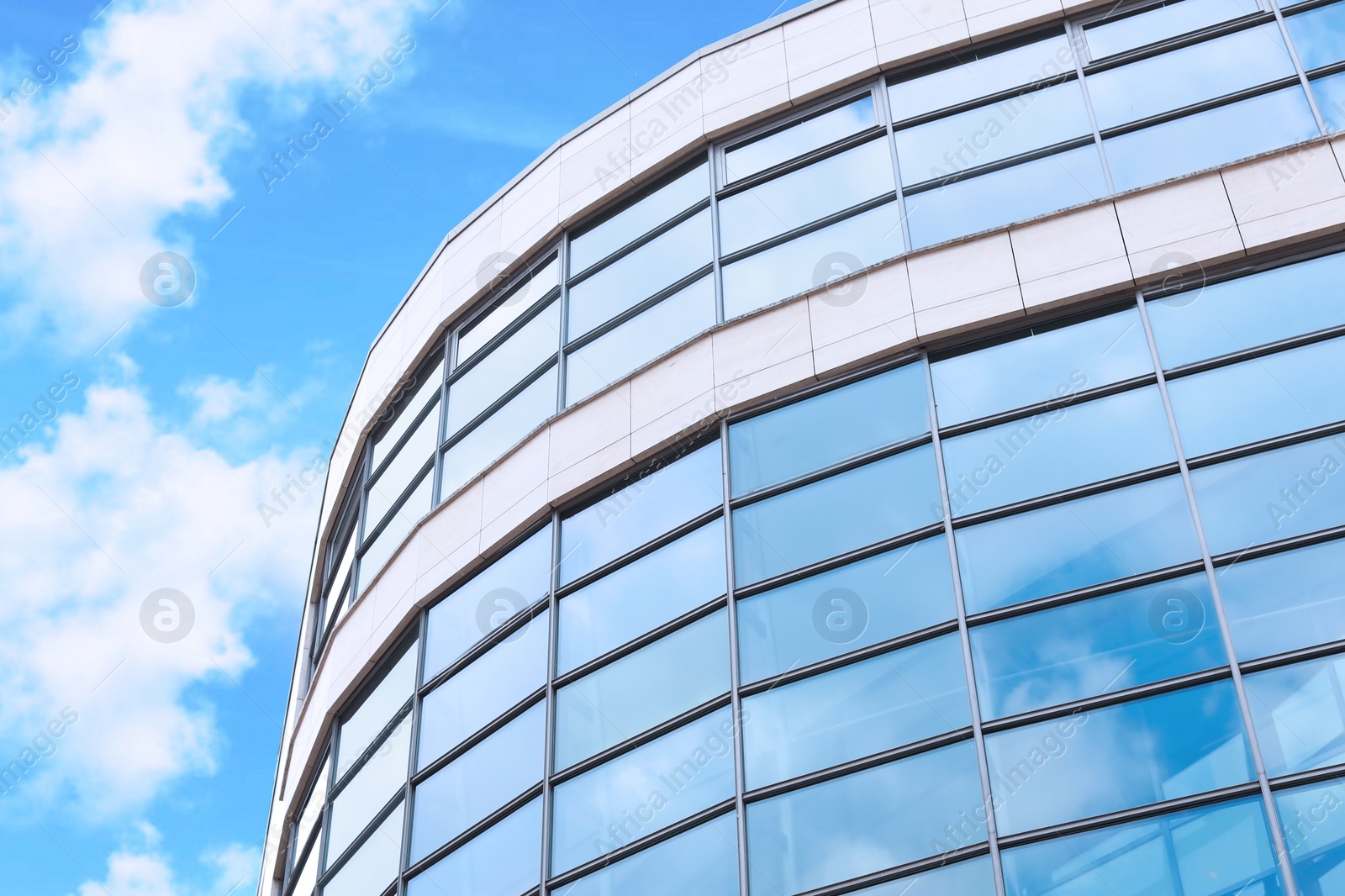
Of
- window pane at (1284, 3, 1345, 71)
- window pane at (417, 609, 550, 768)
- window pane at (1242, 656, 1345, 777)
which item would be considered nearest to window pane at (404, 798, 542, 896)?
window pane at (417, 609, 550, 768)

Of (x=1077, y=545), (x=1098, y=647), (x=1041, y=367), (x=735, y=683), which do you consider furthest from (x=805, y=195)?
(x=1098, y=647)

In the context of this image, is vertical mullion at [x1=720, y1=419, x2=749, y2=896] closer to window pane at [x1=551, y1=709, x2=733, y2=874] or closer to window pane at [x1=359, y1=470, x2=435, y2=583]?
window pane at [x1=551, y1=709, x2=733, y2=874]

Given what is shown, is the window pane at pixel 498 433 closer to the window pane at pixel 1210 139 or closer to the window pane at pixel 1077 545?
the window pane at pixel 1077 545

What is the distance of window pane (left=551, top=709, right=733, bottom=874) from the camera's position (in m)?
13.6

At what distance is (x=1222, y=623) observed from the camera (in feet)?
40.4

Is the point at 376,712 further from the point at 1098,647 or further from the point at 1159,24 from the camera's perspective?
the point at 1159,24

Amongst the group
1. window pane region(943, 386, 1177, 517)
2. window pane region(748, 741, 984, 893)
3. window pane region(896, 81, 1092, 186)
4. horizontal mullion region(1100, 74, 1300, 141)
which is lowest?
window pane region(748, 741, 984, 893)

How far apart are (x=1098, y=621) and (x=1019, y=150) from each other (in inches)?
241

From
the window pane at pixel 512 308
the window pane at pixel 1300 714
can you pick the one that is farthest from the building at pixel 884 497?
the window pane at pixel 512 308

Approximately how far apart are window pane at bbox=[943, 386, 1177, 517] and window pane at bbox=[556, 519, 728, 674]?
2489mm

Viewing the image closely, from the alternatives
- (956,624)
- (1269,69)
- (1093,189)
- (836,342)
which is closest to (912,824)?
(956,624)

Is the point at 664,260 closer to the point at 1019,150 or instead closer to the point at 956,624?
the point at 1019,150

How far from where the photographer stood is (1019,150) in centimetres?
1677

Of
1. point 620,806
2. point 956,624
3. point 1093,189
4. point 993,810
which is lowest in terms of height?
point 993,810
